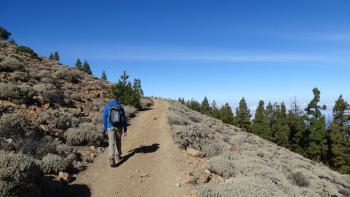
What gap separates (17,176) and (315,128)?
5206 cm

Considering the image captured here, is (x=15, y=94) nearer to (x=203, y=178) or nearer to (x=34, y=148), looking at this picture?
(x=34, y=148)

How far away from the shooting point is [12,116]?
12211 millimetres

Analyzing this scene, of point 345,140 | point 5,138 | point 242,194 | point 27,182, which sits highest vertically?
point 5,138

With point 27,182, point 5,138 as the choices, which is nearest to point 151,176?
point 27,182

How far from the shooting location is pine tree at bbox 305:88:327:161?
166ft

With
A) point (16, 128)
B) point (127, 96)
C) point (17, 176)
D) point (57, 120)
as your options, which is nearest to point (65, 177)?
point (17, 176)

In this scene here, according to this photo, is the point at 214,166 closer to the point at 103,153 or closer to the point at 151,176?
the point at 151,176

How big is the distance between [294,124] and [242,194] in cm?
5509

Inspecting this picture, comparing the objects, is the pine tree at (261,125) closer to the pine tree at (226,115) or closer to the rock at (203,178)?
the pine tree at (226,115)

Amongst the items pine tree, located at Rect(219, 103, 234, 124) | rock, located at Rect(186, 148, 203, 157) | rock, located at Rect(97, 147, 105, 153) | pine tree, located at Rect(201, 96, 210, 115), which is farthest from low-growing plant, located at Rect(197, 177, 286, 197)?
pine tree, located at Rect(201, 96, 210, 115)

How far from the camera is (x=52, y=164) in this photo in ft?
32.4

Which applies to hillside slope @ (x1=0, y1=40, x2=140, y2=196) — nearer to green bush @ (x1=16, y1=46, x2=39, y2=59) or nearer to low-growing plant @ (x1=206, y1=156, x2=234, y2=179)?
low-growing plant @ (x1=206, y1=156, x2=234, y2=179)

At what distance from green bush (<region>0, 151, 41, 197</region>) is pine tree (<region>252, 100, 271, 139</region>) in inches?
2349

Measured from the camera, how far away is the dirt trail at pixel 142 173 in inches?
363
